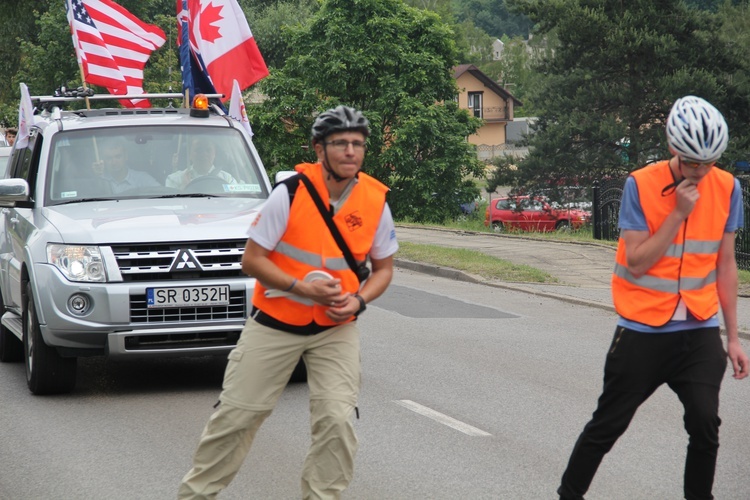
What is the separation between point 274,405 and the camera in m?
4.66

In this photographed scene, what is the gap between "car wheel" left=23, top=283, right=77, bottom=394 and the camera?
823 cm

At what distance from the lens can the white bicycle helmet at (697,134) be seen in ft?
14.7

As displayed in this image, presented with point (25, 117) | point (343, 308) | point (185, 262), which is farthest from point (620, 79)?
point (343, 308)

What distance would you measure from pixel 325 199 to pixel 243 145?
5.12 metres

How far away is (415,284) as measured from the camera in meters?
16.3

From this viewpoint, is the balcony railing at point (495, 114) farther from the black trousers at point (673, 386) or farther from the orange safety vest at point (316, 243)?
the orange safety vest at point (316, 243)

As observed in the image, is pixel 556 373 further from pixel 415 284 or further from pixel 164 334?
pixel 415 284

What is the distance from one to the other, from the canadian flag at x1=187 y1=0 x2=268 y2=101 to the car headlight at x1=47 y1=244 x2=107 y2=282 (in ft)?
20.6

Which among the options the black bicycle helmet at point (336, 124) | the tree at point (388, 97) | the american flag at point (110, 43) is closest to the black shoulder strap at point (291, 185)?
the black bicycle helmet at point (336, 124)

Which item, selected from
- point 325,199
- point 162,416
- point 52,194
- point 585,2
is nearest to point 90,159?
point 52,194

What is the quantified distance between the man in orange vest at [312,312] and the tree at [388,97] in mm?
35755

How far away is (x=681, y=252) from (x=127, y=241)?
4.37 meters

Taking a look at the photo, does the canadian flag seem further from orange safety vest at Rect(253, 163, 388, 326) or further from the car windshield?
orange safety vest at Rect(253, 163, 388, 326)

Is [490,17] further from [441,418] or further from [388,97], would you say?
[441,418]
